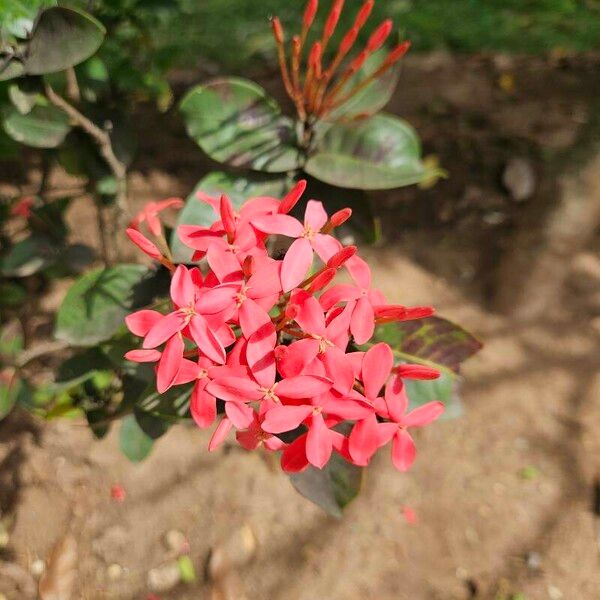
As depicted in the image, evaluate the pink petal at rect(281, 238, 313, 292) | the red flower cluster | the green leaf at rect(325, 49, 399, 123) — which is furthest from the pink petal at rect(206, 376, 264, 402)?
the green leaf at rect(325, 49, 399, 123)

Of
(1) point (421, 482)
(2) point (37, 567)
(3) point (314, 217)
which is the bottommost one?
(1) point (421, 482)

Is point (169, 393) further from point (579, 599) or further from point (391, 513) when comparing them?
point (579, 599)

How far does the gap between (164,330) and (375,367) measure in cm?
25

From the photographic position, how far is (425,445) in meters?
1.71

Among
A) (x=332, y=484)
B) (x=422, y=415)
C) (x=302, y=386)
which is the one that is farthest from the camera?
(x=332, y=484)

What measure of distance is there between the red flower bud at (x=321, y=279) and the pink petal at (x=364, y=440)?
164 millimetres

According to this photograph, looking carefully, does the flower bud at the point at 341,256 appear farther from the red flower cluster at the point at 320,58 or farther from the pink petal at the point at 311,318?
the red flower cluster at the point at 320,58

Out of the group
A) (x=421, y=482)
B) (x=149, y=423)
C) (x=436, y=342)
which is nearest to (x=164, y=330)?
(x=149, y=423)

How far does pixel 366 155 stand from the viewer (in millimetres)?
1055

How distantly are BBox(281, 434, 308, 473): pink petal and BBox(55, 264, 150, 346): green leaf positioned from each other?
44cm

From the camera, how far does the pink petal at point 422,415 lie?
766 millimetres

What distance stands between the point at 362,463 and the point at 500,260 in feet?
4.92

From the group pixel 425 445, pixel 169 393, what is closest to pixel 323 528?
pixel 425 445

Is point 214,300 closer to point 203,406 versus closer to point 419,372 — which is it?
point 203,406
